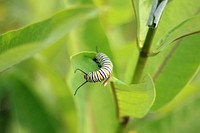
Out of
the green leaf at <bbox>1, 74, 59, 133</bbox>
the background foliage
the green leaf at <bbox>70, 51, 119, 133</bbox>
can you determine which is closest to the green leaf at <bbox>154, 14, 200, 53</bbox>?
the background foliage

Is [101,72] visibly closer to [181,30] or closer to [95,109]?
[181,30]

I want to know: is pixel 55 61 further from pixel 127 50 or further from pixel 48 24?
pixel 48 24

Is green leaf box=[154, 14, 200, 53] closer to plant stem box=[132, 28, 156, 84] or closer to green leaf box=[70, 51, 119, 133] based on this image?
plant stem box=[132, 28, 156, 84]

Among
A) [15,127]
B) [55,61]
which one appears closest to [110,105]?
[15,127]

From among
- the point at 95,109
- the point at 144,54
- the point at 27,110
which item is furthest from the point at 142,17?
the point at 27,110

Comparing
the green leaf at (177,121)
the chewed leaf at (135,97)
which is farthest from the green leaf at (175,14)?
the green leaf at (177,121)

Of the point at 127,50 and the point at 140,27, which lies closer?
the point at 140,27

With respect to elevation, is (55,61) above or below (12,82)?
below

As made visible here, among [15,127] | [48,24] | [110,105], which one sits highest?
[48,24]
